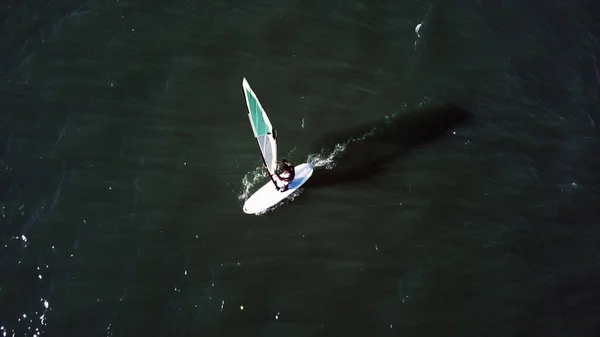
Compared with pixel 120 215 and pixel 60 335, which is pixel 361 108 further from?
pixel 60 335

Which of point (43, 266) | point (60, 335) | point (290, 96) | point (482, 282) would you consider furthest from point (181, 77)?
point (482, 282)

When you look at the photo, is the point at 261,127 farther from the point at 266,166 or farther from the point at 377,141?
the point at 377,141

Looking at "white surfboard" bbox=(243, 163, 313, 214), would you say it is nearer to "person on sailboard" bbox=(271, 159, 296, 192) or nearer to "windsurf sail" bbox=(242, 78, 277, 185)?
"person on sailboard" bbox=(271, 159, 296, 192)

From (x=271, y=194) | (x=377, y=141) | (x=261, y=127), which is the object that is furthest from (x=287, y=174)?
(x=377, y=141)

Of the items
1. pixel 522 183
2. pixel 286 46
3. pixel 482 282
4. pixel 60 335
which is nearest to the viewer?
pixel 60 335

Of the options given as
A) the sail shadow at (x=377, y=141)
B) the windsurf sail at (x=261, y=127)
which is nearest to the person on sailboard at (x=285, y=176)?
the windsurf sail at (x=261, y=127)

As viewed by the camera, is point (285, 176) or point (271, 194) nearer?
point (285, 176)
